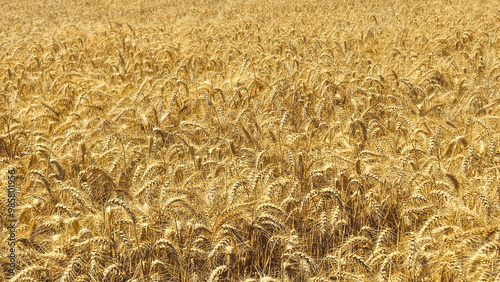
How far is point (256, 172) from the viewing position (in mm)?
2727

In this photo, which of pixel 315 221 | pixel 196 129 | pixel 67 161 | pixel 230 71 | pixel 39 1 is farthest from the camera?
pixel 39 1

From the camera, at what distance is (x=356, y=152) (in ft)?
10.4

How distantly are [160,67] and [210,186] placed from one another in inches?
158

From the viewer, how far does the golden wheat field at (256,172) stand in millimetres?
2143

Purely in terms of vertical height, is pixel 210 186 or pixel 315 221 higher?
pixel 210 186

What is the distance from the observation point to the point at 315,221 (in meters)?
2.49

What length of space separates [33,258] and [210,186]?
101 centimetres

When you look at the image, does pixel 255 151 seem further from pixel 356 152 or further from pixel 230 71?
pixel 230 71

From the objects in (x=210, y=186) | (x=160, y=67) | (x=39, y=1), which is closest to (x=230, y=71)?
(x=160, y=67)

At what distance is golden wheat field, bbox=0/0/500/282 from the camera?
2.14m

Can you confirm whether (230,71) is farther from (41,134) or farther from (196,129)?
(41,134)

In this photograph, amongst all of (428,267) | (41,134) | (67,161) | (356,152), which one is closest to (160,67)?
(41,134)

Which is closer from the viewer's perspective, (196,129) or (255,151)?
(255,151)

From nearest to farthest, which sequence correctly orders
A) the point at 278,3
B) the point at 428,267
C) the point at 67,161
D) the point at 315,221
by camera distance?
1. the point at 428,267
2. the point at 315,221
3. the point at 67,161
4. the point at 278,3
